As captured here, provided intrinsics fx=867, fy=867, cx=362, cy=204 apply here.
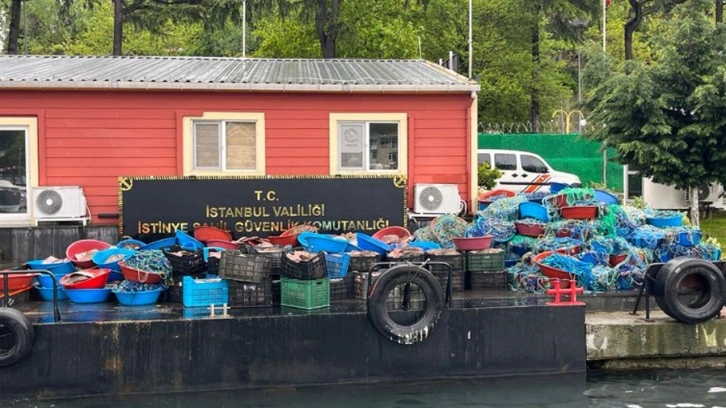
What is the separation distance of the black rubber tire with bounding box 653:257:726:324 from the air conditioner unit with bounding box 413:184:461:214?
149 inches

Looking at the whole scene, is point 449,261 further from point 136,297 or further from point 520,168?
point 520,168

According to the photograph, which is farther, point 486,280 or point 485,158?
point 485,158

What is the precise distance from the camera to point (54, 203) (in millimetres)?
13438

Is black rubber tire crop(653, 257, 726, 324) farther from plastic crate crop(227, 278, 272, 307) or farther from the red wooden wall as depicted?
plastic crate crop(227, 278, 272, 307)

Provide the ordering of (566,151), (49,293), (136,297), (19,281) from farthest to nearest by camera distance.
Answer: (566,151) → (49,293) → (136,297) → (19,281)

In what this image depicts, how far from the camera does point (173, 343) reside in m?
10.3

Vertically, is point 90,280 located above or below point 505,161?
below

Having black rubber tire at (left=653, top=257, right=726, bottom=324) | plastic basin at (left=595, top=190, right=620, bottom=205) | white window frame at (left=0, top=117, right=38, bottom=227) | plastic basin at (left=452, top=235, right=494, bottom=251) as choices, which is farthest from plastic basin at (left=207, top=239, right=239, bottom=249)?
black rubber tire at (left=653, top=257, right=726, bottom=324)

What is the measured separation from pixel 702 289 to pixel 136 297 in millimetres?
7668

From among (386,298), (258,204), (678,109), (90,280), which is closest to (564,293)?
(386,298)

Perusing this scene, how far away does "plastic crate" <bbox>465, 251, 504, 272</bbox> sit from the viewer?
41.1ft

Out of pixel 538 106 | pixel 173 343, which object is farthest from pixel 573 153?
pixel 173 343

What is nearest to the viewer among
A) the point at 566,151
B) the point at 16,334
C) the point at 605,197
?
the point at 16,334

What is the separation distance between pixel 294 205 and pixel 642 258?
17.7 feet
